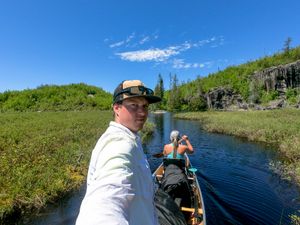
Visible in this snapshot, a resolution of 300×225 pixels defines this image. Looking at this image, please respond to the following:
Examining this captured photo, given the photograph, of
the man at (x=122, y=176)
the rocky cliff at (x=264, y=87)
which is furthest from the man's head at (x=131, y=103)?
the rocky cliff at (x=264, y=87)

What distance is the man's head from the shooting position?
2.05 meters

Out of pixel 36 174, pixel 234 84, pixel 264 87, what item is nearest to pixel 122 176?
pixel 36 174

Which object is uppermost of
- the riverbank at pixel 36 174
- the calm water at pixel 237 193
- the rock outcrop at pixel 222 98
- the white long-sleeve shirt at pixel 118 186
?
the rock outcrop at pixel 222 98

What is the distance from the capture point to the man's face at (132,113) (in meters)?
2.08

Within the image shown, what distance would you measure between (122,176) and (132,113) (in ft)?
2.41

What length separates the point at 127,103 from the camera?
209 cm

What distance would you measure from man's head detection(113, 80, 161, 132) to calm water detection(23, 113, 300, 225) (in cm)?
708

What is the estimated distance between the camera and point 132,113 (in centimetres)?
211

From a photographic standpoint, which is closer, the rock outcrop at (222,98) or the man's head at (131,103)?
the man's head at (131,103)

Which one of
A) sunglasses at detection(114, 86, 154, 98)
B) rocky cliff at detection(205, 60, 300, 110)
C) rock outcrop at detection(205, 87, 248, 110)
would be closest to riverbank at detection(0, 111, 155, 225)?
sunglasses at detection(114, 86, 154, 98)

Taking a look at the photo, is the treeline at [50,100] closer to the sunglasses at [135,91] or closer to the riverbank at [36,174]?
the riverbank at [36,174]

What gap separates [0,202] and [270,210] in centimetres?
910

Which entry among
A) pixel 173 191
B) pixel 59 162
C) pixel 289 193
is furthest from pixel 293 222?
pixel 59 162

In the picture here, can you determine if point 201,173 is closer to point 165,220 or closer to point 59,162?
point 59,162
